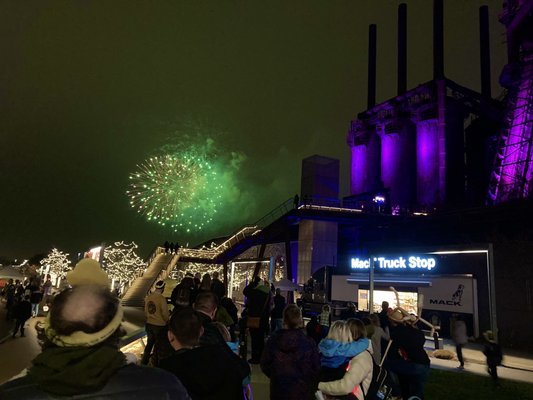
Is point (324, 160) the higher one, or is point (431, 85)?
point (431, 85)

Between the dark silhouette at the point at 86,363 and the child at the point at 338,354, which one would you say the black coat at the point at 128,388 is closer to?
the dark silhouette at the point at 86,363

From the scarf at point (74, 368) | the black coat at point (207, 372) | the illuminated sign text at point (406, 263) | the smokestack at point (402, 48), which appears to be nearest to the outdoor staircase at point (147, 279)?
the illuminated sign text at point (406, 263)

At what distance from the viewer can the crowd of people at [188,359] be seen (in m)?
1.72

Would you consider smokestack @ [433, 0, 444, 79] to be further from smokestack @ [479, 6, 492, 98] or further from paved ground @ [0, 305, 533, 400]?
paved ground @ [0, 305, 533, 400]


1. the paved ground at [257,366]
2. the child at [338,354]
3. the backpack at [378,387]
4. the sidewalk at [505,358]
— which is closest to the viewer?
the child at [338,354]

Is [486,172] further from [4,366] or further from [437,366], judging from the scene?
[4,366]

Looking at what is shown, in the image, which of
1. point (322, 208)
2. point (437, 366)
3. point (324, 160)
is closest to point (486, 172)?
point (324, 160)

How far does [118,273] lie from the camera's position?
2082 inches

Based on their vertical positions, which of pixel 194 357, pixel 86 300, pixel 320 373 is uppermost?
pixel 86 300

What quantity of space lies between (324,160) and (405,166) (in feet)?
50.8

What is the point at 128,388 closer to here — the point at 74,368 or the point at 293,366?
the point at 74,368

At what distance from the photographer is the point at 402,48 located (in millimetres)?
55469

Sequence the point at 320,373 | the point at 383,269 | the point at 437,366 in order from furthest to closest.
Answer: the point at 383,269
the point at 437,366
the point at 320,373

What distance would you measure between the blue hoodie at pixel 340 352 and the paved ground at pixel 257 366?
3.77m
